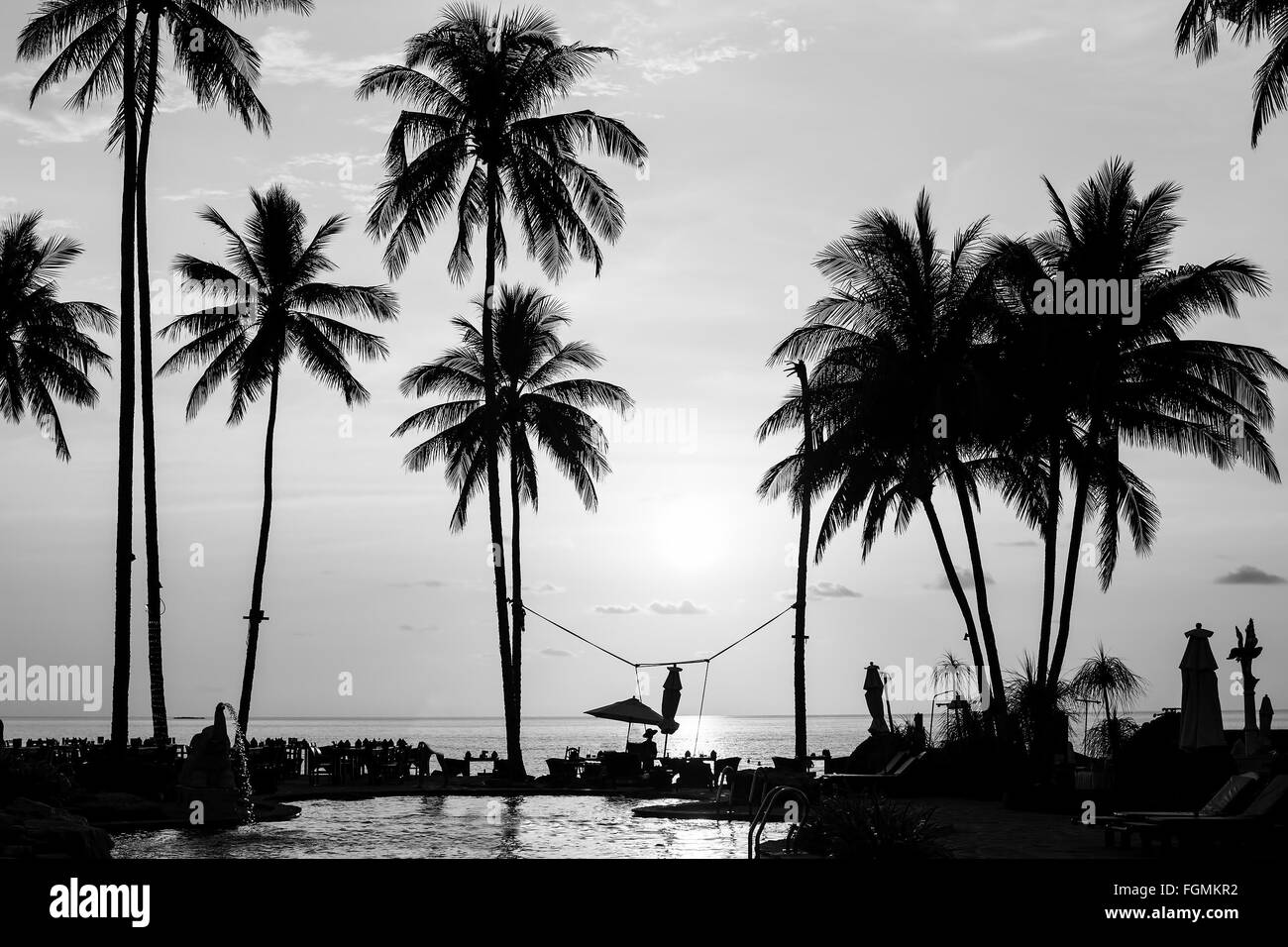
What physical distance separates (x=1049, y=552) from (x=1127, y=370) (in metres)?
4.48

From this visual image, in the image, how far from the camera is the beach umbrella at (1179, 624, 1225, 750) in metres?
18.7

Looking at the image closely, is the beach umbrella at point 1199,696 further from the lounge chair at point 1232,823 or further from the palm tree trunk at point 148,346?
the palm tree trunk at point 148,346

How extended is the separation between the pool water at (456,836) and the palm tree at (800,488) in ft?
34.7

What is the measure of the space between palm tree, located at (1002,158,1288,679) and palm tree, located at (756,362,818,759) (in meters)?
5.66

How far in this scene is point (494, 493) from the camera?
33500 millimetres

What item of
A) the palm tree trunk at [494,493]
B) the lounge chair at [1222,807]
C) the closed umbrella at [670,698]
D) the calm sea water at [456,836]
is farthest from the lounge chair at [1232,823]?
the palm tree trunk at [494,493]

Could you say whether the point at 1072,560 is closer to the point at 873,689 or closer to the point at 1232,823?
the point at 873,689

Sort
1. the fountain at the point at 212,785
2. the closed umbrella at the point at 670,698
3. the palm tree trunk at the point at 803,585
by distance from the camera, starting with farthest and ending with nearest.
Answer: the palm tree trunk at the point at 803,585 → the closed umbrella at the point at 670,698 → the fountain at the point at 212,785

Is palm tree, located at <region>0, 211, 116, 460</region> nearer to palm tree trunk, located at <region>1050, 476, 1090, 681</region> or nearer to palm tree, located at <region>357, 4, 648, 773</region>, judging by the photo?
palm tree, located at <region>357, 4, 648, 773</region>

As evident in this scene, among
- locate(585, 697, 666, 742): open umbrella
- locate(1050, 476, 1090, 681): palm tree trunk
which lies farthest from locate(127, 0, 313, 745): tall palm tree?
locate(1050, 476, 1090, 681): palm tree trunk

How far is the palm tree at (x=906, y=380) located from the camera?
1191 inches
